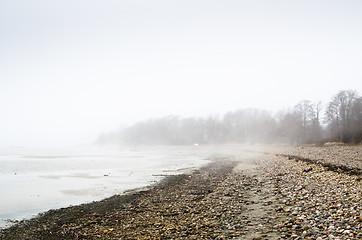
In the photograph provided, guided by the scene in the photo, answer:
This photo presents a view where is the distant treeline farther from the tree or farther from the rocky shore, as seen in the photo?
the rocky shore

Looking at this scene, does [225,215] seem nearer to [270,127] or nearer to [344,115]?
[344,115]

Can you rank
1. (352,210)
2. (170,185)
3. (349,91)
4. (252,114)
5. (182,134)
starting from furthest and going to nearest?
(182,134) → (252,114) → (349,91) → (170,185) → (352,210)

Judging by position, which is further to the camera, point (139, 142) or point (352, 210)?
point (139, 142)

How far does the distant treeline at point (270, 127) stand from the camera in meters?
58.2

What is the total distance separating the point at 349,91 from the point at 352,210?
66052mm

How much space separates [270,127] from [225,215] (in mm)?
90010

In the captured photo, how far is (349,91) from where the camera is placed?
61750 mm

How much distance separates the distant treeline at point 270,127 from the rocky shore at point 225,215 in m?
45.5

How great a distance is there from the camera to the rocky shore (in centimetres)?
864

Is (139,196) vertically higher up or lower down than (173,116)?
lower down

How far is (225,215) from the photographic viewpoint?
11320mm

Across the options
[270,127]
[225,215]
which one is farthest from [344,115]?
[225,215]

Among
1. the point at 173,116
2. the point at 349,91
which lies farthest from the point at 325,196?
the point at 173,116

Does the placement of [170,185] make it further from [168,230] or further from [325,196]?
[325,196]
